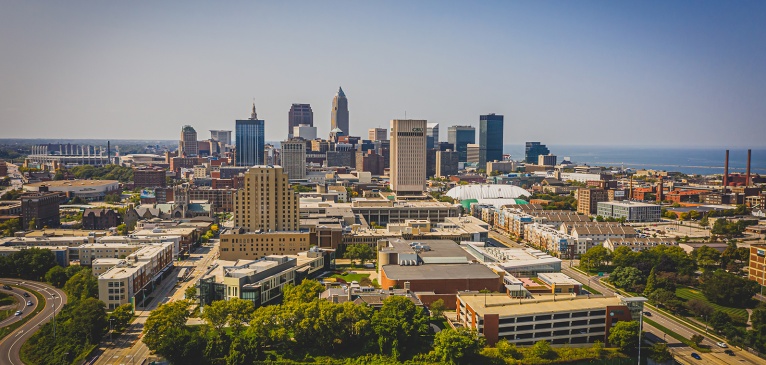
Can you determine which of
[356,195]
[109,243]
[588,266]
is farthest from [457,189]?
[109,243]

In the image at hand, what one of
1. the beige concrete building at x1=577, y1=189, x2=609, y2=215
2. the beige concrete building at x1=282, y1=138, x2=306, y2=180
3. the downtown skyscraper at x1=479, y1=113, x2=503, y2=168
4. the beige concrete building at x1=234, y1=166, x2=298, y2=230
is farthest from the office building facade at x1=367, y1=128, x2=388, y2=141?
the beige concrete building at x1=234, y1=166, x2=298, y2=230

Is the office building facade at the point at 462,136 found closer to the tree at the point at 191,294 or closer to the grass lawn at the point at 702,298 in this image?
the grass lawn at the point at 702,298

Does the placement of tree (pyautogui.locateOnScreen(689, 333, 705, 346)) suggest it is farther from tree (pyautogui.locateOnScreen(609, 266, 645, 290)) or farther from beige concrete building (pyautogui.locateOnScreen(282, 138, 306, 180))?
beige concrete building (pyautogui.locateOnScreen(282, 138, 306, 180))

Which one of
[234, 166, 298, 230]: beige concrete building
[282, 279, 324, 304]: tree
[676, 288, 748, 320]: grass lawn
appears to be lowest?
[676, 288, 748, 320]: grass lawn

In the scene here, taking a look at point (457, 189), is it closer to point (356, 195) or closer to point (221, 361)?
point (356, 195)

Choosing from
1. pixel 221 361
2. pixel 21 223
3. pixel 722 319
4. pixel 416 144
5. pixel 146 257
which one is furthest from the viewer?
pixel 416 144

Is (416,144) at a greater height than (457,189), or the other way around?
(416,144)
